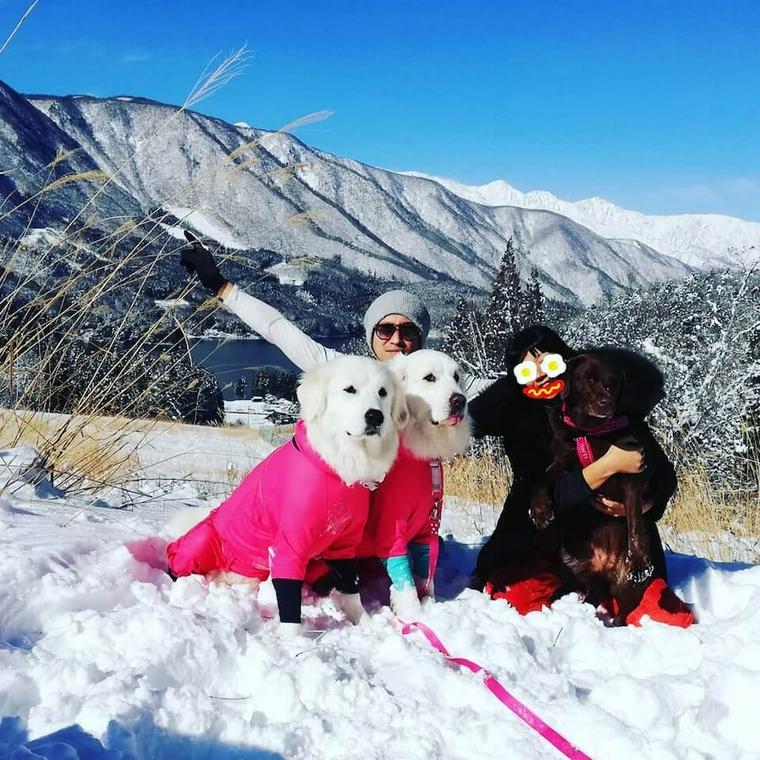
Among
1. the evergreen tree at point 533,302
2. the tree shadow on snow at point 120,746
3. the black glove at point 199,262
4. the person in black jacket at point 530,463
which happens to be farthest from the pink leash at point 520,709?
the evergreen tree at point 533,302

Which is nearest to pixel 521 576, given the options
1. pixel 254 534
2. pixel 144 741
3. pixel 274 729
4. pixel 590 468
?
pixel 590 468

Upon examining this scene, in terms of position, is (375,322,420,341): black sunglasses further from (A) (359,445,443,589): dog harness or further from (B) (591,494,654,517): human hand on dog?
(B) (591,494,654,517): human hand on dog

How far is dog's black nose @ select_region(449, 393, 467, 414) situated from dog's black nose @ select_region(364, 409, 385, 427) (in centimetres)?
34

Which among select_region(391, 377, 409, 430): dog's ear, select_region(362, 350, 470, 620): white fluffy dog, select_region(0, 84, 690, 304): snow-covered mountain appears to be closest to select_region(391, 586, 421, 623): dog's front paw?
select_region(362, 350, 470, 620): white fluffy dog

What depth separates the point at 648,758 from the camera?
1.50m

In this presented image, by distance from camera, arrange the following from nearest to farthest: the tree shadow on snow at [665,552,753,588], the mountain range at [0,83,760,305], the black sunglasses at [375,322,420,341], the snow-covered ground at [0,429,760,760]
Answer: the snow-covered ground at [0,429,760,760], the tree shadow on snow at [665,552,753,588], the black sunglasses at [375,322,420,341], the mountain range at [0,83,760,305]

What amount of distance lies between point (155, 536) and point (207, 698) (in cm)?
124

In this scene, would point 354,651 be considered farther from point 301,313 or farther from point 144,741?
point 301,313

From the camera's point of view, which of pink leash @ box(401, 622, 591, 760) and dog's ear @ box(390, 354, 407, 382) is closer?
pink leash @ box(401, 622, 591, 760)

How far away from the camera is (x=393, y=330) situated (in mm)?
3221

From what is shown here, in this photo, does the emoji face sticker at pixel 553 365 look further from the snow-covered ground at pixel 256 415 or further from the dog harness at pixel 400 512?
the snow-covered ground at pixel 256 415

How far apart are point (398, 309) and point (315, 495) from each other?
131cm

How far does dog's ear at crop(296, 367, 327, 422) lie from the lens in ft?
7.73

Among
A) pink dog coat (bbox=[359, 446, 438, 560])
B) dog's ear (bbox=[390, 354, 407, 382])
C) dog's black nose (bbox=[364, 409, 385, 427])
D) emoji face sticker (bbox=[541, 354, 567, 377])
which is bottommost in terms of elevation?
pink dog coat (bbox=[359, 446, 438, 560])
